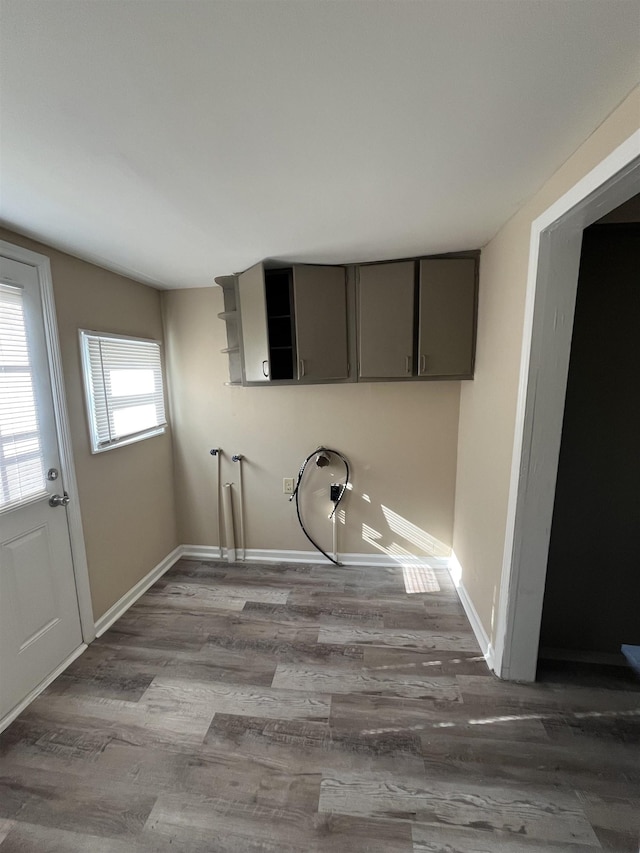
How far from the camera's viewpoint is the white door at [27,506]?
161cm

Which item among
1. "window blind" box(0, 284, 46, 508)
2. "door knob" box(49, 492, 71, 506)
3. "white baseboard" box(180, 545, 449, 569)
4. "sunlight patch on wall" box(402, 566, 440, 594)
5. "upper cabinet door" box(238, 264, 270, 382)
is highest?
"upper cabinet door" box(238, 264, 270, 382)

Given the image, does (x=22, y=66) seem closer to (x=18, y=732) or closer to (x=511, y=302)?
(x=511, y=302)

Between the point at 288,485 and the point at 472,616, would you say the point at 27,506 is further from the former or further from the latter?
the point at 472,616

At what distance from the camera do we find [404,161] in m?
1.17

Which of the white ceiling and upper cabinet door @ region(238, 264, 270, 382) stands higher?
the white ceiling

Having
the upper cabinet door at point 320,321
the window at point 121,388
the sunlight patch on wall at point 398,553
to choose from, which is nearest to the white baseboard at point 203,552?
the window at point 121,388

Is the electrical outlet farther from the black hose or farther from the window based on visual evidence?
the window

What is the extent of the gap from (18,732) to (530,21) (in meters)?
3.01

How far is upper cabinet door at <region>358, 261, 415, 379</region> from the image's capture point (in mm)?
2258

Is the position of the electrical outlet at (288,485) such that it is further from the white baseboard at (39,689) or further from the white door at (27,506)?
the white baseboard at (39,689)

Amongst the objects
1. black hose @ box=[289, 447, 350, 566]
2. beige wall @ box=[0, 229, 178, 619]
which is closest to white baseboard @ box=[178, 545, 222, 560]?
beige wall @ box=[0, 229, 178, 619]

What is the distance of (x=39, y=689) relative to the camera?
1761mm

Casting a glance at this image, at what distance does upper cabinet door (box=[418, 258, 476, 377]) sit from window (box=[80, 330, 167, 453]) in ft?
6.66

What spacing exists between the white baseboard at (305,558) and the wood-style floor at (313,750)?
632 mm
